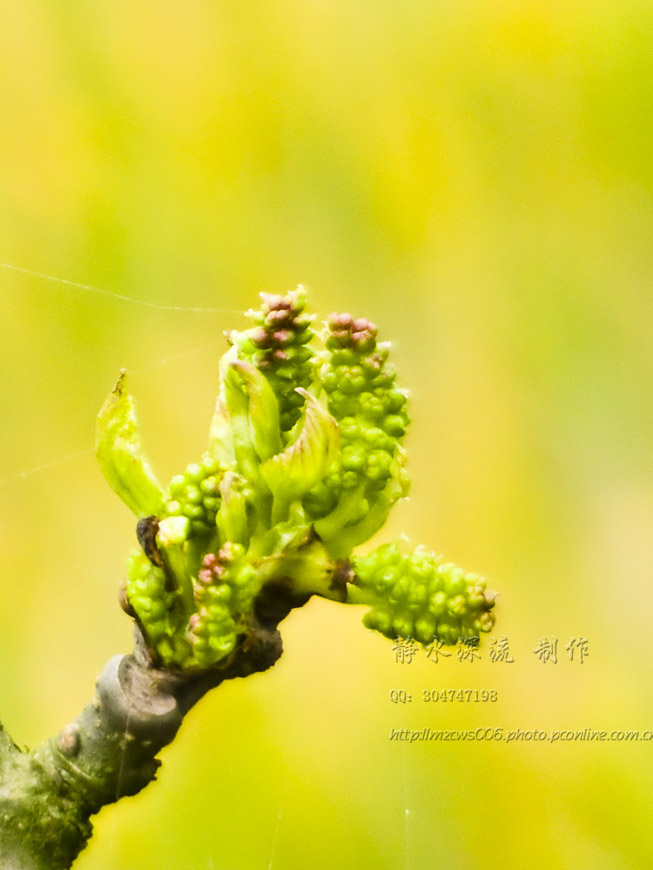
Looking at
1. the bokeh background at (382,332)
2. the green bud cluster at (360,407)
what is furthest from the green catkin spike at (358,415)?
the bokeh background at (382,332)

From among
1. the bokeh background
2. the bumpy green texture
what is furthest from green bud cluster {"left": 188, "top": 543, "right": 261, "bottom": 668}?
the bokeh background

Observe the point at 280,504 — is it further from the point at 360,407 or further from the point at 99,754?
the point at 99,754

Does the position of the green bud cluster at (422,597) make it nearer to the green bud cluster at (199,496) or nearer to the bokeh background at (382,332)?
the green bud cluster at (199,496)

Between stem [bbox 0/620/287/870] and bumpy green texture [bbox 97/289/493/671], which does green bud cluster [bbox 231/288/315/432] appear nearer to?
bumpy green texture [bbox 97/289/493/671]

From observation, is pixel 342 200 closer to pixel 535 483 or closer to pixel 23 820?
pixel 535 483

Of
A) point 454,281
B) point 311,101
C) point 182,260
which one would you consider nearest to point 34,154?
point 182,260

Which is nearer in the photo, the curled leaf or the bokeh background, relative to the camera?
the curled leaf
